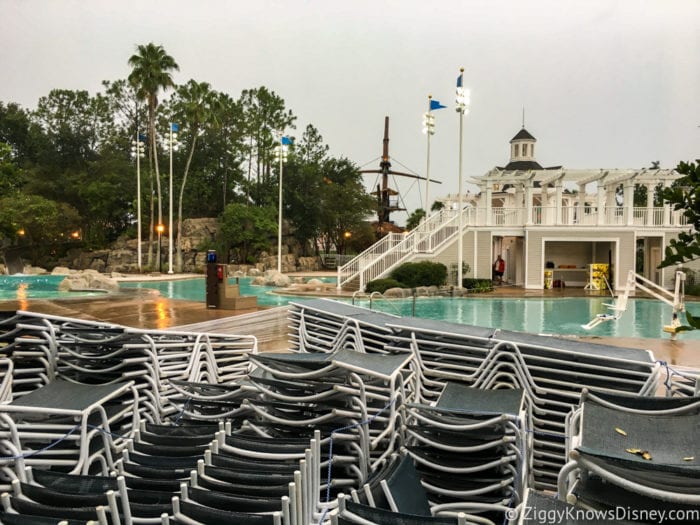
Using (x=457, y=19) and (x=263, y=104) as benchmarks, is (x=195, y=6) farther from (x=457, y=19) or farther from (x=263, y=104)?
(x=457, y=19)

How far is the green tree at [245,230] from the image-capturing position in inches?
1428

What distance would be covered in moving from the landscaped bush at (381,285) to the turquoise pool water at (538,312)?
1.37 metres

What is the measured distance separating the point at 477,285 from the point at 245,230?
64.2 feet

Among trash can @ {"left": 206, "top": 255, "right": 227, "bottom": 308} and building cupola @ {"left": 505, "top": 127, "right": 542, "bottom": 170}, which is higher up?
building cupola @ {"left": 505, "top": 127, "right": 542, "bottom": 170}

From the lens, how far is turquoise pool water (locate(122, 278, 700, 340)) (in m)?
13.4

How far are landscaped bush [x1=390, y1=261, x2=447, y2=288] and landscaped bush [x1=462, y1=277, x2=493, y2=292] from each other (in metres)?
0.99

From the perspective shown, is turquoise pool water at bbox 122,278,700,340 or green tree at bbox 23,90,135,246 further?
green tree at bbox 23,90,135,246

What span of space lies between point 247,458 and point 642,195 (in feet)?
164

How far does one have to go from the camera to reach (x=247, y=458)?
281 centimetres

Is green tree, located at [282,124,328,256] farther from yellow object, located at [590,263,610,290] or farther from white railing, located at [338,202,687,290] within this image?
yellow object, located at [590,263,610,290]

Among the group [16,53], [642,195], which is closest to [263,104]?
[16,53]

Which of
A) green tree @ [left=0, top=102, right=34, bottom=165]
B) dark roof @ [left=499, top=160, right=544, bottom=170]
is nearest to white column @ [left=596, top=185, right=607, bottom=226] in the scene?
dark roof @ [left=499, top=160, right=544, bottom=170]

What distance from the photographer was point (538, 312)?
1678 centimetres

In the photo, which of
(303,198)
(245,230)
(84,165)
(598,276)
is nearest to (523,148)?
(303,198)
